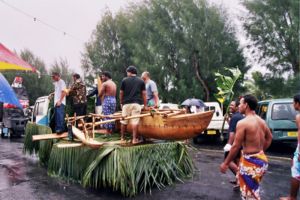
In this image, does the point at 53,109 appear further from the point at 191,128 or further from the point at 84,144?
the point at 191,128

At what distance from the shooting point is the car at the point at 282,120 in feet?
34.0

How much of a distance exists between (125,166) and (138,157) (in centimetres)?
36

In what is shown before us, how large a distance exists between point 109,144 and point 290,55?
1948 centimetres

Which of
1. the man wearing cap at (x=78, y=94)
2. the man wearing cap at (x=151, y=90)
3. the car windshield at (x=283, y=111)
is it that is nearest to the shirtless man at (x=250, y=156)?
the man wearing cap at (x=151, y=90)

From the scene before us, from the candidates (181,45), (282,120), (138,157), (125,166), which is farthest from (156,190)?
(181,45)

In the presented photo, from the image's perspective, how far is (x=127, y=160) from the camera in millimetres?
5609

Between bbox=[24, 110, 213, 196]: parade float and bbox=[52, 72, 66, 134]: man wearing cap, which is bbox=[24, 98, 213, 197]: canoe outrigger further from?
bbox=[52, 72, 66, 134]: man wearing cap

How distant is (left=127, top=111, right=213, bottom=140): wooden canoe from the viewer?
19.6 feet

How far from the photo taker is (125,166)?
18.2 ft

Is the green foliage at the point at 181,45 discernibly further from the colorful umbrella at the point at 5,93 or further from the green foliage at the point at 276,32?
the colorful umbrella at the point at 5,93

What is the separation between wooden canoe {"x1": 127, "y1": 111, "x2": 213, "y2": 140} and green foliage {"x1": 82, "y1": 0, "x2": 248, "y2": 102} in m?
18.7

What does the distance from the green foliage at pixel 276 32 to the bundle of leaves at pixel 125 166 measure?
17895 mm

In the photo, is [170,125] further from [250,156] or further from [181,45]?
[181,45]

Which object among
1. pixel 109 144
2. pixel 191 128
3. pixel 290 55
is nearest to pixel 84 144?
pixel 109 144
